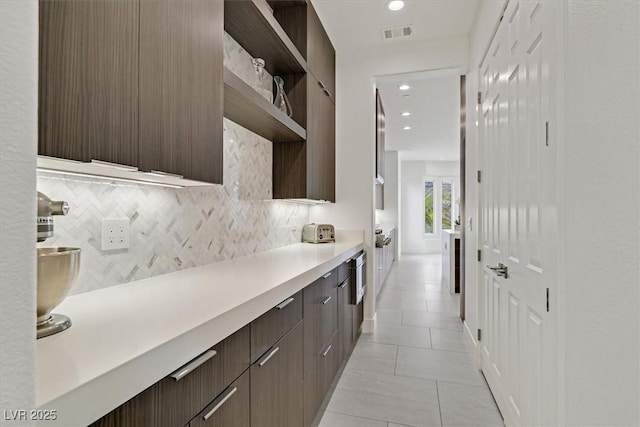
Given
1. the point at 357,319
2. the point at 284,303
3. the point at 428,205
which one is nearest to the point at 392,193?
the point at 428,205

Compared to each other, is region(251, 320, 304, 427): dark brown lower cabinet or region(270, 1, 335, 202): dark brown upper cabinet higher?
region(270, 1, 335, 202): dark brown upper cabinet

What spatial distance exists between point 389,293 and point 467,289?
6.18ft

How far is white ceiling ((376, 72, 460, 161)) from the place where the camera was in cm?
423

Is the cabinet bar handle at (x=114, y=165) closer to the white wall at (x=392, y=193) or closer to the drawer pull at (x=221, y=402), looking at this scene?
the drawer pull at (x=221, y=402)

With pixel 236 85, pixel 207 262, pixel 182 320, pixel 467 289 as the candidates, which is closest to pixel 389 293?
pixel 467 289

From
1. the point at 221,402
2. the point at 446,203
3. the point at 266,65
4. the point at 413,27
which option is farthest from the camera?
the point at 446,203

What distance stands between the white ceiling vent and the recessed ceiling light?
0.99 ft

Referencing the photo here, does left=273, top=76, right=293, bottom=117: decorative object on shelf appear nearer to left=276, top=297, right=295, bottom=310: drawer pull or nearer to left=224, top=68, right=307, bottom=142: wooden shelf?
left=224, top=68, right=307, bottom=142: wooden shelf

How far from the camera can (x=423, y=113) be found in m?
5.54

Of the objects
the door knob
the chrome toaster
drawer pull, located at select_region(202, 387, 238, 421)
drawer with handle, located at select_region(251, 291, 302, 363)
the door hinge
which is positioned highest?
the door hinge

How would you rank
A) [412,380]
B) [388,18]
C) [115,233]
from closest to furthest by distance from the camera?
[115,233] < [412,380] < [388,18]

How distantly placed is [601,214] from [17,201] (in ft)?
3.99

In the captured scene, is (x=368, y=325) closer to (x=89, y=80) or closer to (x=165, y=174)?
(x=165, y=174)

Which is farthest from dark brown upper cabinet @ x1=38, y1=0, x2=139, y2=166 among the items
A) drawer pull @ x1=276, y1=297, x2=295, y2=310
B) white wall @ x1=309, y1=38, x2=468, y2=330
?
white wall @ x1=309, y1=38, x2=468, y2=330
